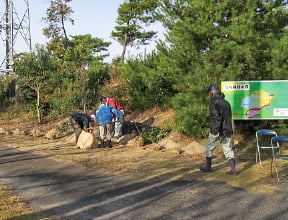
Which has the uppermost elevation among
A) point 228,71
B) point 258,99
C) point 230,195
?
point 228,71

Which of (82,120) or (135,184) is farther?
(82,120)

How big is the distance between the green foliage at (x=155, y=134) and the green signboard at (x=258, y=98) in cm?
294

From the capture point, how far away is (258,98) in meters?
10.5

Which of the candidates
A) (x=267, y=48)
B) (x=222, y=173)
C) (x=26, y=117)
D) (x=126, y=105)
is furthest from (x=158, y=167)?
(x=26, y=117)

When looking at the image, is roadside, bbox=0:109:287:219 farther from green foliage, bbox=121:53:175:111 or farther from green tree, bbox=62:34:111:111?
green tree, bbox=62:34:111:111

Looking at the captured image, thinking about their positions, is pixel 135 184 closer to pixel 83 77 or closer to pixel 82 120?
pixel 82 120

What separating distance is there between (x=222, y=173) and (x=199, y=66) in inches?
147

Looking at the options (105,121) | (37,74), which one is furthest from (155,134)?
(37,74)

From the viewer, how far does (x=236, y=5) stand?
10984 mm

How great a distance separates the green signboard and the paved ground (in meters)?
3.55

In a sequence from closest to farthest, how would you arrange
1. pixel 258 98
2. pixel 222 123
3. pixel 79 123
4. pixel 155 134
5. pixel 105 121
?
pixel 222 123 < pixel 258 98 < pixel 105 121 < pixel 79 123 < pixel 155 134

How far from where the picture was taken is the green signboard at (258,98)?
1039 cm

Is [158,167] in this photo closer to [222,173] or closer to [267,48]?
[222,173]

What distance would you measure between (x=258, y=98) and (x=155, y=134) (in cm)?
370
